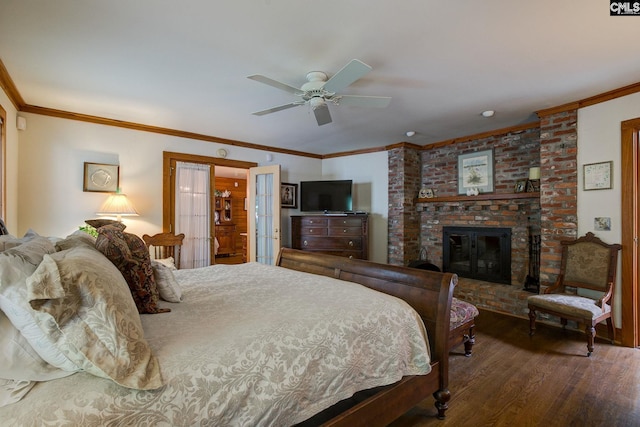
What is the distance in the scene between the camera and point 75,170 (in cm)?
361

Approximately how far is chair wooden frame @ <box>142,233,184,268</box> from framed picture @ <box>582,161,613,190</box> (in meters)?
4.78

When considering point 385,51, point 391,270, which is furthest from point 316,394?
point 385,51

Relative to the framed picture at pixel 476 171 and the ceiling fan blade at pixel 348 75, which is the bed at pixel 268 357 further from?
the framed picture at pixel 476 171

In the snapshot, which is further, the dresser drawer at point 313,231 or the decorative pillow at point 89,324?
the dresser drawer at point 313,231

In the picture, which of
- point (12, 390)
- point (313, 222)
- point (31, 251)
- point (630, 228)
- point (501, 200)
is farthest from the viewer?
point (313, 222)

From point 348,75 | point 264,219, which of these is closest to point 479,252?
point 264,219

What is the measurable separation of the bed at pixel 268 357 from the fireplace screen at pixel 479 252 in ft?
9.96

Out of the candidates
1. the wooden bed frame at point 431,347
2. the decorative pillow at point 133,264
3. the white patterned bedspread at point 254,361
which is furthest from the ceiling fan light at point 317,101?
the decorative pillow at point 133,264

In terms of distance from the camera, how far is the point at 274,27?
194cm

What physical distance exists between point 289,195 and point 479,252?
330cm

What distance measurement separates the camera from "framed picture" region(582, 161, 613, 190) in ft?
9.87

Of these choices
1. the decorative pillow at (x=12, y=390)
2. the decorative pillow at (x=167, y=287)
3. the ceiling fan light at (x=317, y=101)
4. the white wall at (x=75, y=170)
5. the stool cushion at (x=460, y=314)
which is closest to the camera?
the decorative pillow at (x=12, y=390)

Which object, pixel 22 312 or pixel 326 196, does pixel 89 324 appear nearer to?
pixel 22 312

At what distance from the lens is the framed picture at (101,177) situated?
367 centimetres
